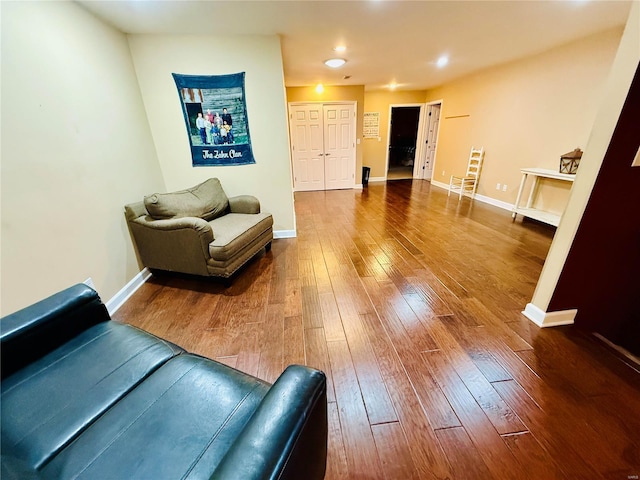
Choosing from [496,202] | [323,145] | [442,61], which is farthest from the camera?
[323,145]

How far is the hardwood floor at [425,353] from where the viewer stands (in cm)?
109

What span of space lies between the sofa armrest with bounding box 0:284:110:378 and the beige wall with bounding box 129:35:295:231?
223 centimetres

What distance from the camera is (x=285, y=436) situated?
588 mm

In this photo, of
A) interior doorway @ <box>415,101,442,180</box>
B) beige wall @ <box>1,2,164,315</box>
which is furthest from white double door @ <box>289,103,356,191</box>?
beige wall @ <box>1,2,164,315</box>

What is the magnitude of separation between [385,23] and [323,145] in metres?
3.76

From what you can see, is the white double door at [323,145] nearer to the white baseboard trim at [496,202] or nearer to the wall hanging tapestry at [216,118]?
the white baseboard trim at [496,202]

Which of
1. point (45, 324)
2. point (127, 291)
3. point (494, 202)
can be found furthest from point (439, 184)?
point (45, 324)

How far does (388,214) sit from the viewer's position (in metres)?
4.42

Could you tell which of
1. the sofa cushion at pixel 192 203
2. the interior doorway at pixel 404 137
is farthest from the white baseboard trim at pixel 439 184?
the sofa cushion at pixel 192 203

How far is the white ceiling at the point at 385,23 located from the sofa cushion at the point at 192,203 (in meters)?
1.49

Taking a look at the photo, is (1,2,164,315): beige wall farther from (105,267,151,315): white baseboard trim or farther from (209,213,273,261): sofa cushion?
(209,213,273,261): sofa cushion

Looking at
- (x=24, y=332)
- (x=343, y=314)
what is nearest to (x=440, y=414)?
(x=343, y=314)

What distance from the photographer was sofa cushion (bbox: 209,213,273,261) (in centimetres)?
222

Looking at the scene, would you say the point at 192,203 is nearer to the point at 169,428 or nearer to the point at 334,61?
the point at 169,428
